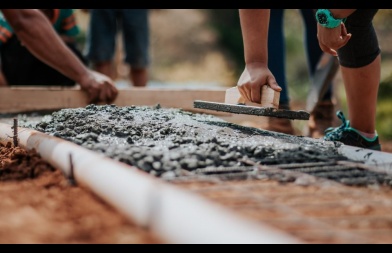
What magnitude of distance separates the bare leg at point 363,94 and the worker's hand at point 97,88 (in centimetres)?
149

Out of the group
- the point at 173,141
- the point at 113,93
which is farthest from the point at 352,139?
the point at 113,93

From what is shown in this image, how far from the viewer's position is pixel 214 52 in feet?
43.3

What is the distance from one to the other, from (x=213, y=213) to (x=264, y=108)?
1212 mm

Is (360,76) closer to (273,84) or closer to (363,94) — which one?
(363,94)

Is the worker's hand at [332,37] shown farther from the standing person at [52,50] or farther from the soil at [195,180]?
the standing person at [52,50]

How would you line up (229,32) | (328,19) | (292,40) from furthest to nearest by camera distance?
(292,40), (229,32), (328,19)

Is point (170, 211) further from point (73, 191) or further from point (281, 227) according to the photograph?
point (73, 191)

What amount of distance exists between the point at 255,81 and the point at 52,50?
1639 millimetres

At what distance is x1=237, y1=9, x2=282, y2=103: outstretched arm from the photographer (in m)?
2.18

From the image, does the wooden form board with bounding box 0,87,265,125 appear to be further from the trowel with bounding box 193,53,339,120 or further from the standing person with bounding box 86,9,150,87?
the standing person with bounding box 86,9,150,87

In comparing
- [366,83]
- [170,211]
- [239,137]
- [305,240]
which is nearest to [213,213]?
[170,211]

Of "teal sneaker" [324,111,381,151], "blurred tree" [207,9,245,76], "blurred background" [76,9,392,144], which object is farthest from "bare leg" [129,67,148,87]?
"blurred tree" [207,9,245,76]

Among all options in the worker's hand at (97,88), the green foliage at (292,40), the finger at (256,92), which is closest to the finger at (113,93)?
the worker's hand at (97,88)
